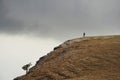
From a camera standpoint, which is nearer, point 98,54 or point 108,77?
point 108,77

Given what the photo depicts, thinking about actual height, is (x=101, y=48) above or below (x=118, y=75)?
above

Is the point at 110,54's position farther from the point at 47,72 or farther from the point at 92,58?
the point at 47,72

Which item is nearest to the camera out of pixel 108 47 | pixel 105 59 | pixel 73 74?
pixel 73 74

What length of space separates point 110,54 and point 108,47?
11.5ft

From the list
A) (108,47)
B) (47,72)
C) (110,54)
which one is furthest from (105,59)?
(47,72)

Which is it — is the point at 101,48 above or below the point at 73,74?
above

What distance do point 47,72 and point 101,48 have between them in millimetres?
11359

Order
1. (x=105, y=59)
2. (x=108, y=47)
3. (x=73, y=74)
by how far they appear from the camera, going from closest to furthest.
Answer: (x=73, y=74) → (x=105, y=59) → (x=108, y=47)

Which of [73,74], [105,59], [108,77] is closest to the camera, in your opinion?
[108,77]

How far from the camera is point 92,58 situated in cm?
5022

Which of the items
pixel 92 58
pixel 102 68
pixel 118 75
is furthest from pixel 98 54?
pixel 118 75

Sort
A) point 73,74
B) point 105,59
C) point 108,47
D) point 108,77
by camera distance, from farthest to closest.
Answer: point 108,47
point 105,59
point 73,74
point 108,77

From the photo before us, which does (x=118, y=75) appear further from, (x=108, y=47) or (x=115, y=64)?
(x=108, y=47)

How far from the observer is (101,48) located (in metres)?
54.4
